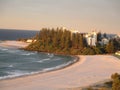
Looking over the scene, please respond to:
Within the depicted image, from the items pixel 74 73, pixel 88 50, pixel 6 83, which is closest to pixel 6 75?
pixel 6 83

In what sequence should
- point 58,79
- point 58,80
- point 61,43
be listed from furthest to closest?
1. point 61,43
2. point 58,79
3. point 58,80

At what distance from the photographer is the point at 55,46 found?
5538 centimetres

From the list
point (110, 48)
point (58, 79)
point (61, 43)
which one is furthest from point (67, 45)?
point (58, 79)

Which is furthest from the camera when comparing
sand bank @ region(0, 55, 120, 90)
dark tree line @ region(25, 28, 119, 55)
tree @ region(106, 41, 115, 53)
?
tree @ region(106, 41, 115, 53)

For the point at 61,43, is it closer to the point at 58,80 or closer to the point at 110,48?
the point at 110,48

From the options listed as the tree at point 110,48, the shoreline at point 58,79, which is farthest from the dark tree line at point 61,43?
the shoreline at point 58,79

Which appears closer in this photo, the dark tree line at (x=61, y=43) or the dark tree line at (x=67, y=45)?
the dark tree line at (x=67, y=45)

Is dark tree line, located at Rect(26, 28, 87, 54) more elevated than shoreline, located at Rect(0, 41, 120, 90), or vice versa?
dark tree line, located at Rect(26, 28, 87, 54)

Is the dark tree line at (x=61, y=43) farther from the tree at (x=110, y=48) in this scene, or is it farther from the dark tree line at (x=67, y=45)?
the tree at (x=110, y=48)

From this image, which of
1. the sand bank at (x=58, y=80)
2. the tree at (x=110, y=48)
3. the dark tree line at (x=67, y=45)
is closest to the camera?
the sand bank at (x=58, y=80)

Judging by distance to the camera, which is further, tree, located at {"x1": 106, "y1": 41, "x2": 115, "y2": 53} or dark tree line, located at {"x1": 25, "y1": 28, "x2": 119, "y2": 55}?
tree, located at {"x1": 106, "y1": 41, "x2": 115, "y2": 53}

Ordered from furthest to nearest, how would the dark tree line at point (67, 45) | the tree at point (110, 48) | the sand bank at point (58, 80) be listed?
the tree at point (110, 48) → the dark tree line at point (67, 45) → the sand bank at point (58, 80)

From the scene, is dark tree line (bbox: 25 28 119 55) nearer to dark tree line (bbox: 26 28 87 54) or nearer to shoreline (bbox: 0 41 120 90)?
dark tree line (bbox: 26 28 87 54)

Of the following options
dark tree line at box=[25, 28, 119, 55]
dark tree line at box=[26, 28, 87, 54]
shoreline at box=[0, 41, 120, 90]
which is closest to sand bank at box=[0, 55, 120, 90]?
shoreline at box=[0, 41, 120, 90]
